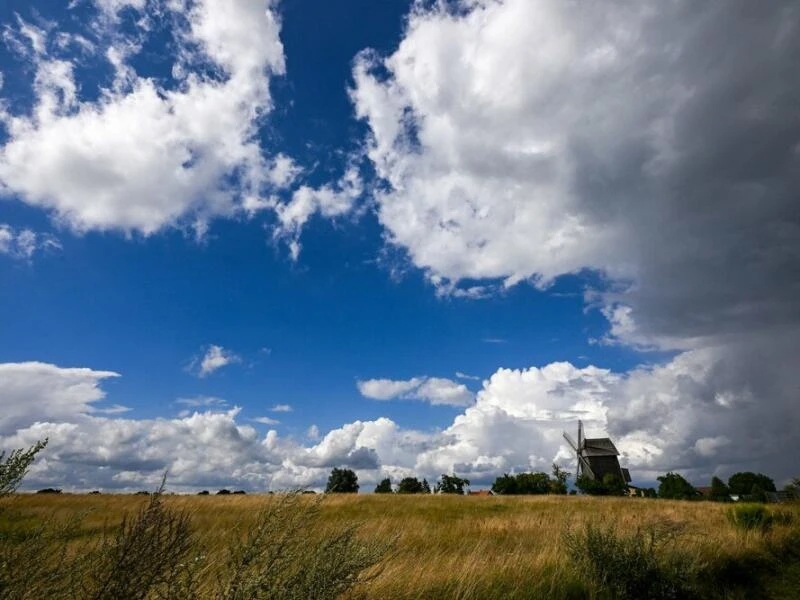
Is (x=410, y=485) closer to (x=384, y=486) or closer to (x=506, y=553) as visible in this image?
(x=384, y=486)

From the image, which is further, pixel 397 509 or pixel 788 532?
pixel 397 509

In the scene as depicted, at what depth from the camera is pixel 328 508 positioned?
71.1 feet

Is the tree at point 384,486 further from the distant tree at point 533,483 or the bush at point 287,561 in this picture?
the bush at point 287,561

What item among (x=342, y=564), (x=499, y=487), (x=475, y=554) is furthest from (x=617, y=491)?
(x=342, y=564)

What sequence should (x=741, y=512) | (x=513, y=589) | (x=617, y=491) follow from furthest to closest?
(x=617, y=491)
(x=741, y=512)
(x=513, y=589)

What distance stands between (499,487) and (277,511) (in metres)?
64.1

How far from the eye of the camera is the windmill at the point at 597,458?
7094 centimetres

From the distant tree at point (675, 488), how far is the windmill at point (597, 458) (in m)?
5.95

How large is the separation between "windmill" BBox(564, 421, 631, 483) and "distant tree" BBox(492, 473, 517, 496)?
1370cm

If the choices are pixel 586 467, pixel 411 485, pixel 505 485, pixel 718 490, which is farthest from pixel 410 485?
pixel 718 490

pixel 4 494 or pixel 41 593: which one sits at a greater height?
pixel 4 494

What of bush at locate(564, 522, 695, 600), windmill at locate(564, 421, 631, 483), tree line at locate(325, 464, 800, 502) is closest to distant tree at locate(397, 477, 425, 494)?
tree line at locate(325, 464, 800, 502)

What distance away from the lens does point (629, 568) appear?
27.4 ft

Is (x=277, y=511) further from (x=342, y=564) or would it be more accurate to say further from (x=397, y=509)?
(x=397, y=509)
